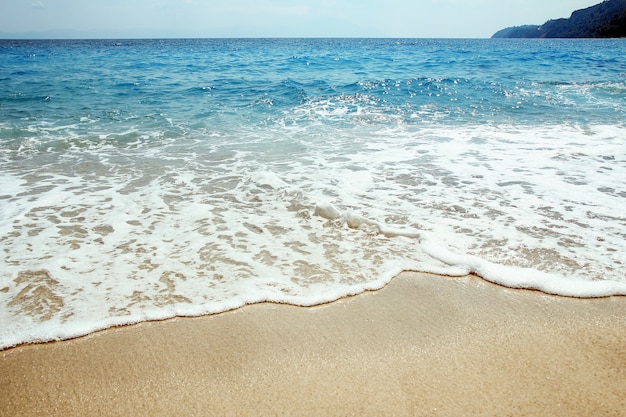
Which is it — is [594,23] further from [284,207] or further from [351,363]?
[351,363]

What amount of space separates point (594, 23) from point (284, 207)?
123m

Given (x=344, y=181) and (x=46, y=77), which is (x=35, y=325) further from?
(x=46, y=77)

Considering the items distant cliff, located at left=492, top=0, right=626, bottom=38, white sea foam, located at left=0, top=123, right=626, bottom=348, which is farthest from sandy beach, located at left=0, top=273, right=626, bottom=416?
distant cliff, located at left=492, top=0, right=626, bottom=38

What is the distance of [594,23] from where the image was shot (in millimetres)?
97375

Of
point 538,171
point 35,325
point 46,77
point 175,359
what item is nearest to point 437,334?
point 175,359

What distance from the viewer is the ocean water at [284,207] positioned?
9.70ft

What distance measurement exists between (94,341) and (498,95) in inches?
553

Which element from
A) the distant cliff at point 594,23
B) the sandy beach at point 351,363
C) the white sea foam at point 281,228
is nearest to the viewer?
the sandy beach at point 351,363

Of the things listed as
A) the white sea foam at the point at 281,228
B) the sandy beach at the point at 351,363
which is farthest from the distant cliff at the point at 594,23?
the sandy beach at the point at 351,363

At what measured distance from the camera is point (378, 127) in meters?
9.23

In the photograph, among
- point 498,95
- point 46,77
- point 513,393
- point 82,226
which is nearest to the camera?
point 513,393

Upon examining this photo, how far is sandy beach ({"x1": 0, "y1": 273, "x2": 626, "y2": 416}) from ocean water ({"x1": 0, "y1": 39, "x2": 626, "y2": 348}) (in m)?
0.21

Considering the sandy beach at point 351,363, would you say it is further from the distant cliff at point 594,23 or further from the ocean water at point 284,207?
the distant cliff at point 594,23

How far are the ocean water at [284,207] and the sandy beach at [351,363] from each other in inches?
8.2
